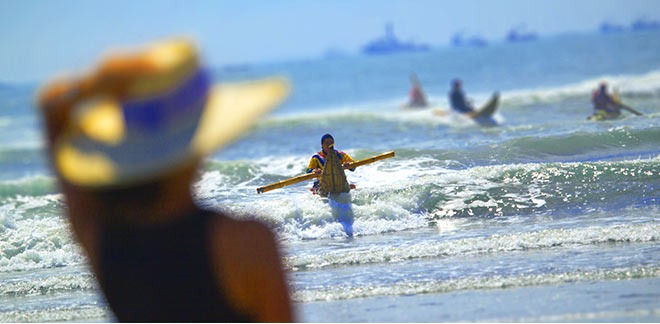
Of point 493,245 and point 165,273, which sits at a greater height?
point 165,273

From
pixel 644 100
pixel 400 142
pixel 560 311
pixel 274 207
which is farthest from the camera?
pixel 644 100

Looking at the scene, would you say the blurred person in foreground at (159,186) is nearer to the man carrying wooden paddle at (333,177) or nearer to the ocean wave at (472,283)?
the ocean wave at (472,283)

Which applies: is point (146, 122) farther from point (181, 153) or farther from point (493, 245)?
point (493, 245)

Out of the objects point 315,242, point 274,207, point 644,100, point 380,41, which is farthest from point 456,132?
point 380,41

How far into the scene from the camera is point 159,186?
1.74m

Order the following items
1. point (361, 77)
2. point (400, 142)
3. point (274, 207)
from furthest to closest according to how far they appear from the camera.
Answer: point (361, 77)
point (400, 142)
point (274, 207)

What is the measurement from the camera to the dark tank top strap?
1858 millimetres

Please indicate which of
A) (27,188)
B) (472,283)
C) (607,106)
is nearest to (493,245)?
(472,283)

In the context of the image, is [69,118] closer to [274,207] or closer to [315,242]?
[315,242]

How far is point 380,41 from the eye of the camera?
6688 inches

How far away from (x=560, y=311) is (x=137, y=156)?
17.8ft

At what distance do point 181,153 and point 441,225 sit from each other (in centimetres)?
1129

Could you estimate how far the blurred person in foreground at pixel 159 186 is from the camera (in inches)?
64.4

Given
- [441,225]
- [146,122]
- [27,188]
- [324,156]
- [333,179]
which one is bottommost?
[441,225]
